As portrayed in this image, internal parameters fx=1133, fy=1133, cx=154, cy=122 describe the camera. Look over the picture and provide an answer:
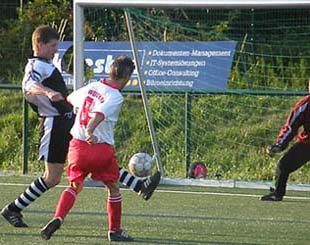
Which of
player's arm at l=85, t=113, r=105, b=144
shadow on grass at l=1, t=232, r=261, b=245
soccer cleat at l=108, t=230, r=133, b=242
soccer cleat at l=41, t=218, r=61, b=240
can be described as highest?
player's arm at l=85, t=113, r=105, b=144

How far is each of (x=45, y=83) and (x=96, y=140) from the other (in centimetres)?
118

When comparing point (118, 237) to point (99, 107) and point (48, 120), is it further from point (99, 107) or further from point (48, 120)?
point (48, 120)

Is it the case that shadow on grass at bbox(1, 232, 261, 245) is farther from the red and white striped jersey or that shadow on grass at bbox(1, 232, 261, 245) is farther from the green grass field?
the red and white striped jersey

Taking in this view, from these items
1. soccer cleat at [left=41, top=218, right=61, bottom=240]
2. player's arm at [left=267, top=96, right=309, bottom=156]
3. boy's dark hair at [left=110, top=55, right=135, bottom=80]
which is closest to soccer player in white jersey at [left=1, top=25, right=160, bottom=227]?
boy's dark hair at [left=110, top=55, right=135, bottom=80]

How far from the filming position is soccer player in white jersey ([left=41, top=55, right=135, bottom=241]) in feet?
28.7

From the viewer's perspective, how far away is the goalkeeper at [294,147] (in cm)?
1218

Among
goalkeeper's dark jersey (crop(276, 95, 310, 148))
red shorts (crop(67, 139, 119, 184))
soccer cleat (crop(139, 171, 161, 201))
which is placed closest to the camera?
red shorts (crop(67, 139, 119, 184))

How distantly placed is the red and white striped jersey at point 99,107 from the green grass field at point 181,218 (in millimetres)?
853

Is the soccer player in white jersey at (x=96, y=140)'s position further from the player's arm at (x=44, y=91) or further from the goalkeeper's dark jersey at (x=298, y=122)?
the goalkeeper's dark jersey at (x=298, y=122)

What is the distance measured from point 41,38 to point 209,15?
880 cm

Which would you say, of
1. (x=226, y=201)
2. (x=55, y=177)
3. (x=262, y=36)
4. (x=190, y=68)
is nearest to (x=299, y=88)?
(x=262, y=36)

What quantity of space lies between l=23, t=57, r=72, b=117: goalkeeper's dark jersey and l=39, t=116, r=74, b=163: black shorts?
0.08 m

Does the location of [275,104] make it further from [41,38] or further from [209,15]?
[41,38]

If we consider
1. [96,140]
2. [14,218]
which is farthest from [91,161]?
[14,218]
